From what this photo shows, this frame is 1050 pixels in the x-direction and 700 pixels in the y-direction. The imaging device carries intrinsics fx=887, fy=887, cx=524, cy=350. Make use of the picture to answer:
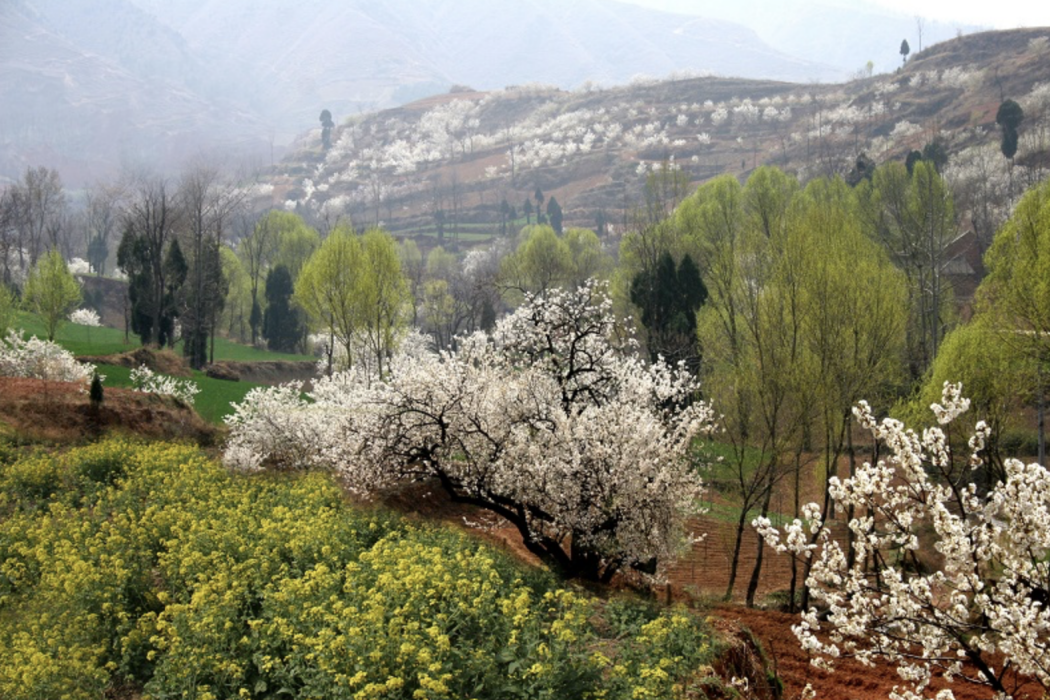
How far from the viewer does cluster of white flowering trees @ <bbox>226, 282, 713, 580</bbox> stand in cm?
1686

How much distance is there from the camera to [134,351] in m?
43.6

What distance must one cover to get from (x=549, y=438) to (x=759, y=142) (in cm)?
15676

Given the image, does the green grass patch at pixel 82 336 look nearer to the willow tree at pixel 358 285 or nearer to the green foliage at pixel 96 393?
the willow tree at pixel 358 285

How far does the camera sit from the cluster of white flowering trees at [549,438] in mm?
16859

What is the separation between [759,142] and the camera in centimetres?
16300

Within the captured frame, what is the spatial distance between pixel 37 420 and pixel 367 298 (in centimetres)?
1822

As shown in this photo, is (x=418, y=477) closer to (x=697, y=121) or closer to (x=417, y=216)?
(x=417, y=216)

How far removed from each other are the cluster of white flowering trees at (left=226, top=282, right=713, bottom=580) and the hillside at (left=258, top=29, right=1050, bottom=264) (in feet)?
203

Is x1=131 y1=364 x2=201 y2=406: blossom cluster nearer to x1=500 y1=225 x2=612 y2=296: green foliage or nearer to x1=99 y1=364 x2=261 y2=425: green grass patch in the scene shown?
x1=99 y1=364 x2=261 y2=425: green grass patch

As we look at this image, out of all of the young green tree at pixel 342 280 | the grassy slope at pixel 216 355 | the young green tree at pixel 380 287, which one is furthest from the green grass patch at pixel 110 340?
the young green tree at pixel 380 287

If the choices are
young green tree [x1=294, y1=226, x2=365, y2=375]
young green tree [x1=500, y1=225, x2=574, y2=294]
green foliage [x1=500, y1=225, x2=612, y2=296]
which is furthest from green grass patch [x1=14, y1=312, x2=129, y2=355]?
young green tree [x1=500, y1=225, x2=574, y2=294]

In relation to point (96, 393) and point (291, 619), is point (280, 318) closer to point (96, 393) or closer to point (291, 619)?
point (96, 393)

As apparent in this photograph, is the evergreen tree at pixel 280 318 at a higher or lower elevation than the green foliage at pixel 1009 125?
lower

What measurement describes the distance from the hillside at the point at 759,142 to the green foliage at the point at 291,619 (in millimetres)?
70694
